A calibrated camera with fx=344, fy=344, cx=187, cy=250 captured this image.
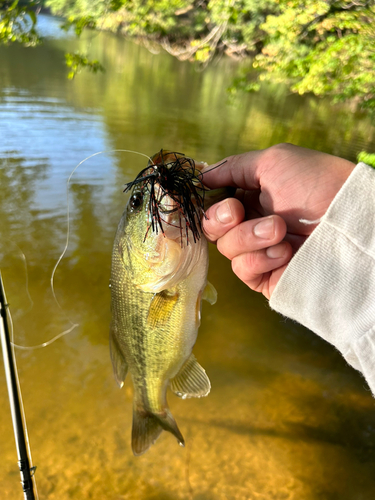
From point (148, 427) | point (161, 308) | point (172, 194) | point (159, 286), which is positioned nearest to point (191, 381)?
point (148, 427)

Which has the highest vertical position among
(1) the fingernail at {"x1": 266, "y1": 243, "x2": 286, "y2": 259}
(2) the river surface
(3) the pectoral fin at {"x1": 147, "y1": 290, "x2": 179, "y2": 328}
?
(1) the fingernail at {"x1": 266, "y1": 243, "x2": 286, "y2": 259}

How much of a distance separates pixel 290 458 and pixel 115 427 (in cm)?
139

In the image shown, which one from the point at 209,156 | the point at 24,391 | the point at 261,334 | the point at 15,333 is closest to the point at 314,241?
the point at 261,334

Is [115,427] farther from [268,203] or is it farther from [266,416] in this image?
[268,203]

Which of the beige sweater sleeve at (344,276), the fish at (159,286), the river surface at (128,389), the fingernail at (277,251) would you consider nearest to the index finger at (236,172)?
the fish at (159,286)

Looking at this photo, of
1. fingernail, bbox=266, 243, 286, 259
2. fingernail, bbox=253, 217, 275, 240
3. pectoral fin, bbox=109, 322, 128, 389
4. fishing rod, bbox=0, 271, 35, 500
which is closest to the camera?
fingernail, bbox=253, 217, 275, 240

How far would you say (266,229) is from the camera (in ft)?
5.03

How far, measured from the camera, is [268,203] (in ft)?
5.72

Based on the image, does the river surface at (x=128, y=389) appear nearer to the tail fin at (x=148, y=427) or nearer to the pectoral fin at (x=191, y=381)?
the tail fin at (x=148, y=427)

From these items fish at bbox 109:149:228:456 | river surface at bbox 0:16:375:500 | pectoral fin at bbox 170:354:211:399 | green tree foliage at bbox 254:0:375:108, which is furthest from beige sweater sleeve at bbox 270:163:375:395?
green tree foliage at bbox 254:0:375:108

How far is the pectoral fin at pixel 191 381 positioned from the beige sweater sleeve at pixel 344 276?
0.68 meters

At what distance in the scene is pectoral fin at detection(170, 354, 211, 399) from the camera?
1.96 metres

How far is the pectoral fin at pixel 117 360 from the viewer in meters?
1.94

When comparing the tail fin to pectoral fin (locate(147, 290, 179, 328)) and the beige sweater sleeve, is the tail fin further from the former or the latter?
the beige sweater sleeve
